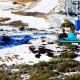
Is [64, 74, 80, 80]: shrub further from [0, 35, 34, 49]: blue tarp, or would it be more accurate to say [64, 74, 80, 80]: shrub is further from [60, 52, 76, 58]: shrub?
[0, 35, 34, 49]: blue tarp

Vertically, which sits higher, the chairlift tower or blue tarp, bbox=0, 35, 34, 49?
blue tarp, bbox=0, 35, 34, 49

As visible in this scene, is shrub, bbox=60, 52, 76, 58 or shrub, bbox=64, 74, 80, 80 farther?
shrub, bbox=60, 52, 76, 58

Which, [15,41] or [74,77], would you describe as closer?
[74,77]

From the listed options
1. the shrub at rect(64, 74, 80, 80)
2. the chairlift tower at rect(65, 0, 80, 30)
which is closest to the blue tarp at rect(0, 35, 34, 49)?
the shrub at rect(64, 74, 80, 80)

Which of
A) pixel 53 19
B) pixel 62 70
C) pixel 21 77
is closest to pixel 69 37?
pixel 62 70

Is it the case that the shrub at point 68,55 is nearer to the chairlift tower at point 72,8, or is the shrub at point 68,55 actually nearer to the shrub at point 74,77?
the shrub at point 74,77

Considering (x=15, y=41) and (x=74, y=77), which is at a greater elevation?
(x=74, y=77)

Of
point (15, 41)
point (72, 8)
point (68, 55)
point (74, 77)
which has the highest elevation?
point (74, 77)

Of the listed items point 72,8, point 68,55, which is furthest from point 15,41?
point 72,8

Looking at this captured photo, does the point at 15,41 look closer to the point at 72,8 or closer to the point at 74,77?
the point at 74,77

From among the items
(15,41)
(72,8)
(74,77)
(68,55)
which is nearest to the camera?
(74,77)

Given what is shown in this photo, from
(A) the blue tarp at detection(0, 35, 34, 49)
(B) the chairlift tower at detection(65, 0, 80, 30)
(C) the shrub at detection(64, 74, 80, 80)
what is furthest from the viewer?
(B) the chairlift tower at detection(65, 0, 80, 30)

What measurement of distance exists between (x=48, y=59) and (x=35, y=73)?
146 inches

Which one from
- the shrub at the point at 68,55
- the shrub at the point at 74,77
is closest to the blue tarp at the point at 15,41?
the shrub at the point at 68,55
